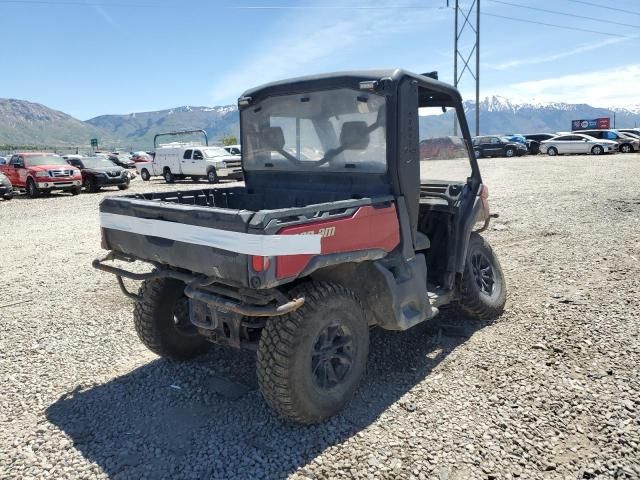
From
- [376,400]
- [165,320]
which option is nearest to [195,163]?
[165,320]

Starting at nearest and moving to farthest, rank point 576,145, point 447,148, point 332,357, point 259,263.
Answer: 1. point 259,263
2. point 332,357
3. point 447,148
4. point 576,145

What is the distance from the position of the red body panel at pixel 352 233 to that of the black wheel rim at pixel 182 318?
175 cm

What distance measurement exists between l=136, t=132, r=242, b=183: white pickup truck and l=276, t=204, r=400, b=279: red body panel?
20.3 meters

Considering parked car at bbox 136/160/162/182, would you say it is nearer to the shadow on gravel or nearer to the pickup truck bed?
the shadow on gravel

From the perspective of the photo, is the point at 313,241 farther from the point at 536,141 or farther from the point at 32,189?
the point at 536,141

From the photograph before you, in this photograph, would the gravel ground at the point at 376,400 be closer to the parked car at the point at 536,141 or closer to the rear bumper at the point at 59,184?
the rear bumper at the point at 59,184

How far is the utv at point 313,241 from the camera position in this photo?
3.07m

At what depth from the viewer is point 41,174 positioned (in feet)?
63.8

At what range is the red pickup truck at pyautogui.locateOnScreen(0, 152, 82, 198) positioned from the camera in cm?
1950

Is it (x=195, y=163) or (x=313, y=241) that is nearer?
(x=313, y=241)

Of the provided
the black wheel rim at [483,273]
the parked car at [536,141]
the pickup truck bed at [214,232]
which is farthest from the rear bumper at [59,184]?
the parked car at [536,141]

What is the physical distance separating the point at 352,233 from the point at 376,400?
1.29 meters

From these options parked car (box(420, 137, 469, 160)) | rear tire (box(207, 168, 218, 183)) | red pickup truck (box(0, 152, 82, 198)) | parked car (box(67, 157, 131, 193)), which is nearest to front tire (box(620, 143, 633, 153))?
rear tire (box(207, 168, 218, 183))

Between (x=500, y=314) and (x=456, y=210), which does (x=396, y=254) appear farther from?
(x=500, y=314)
